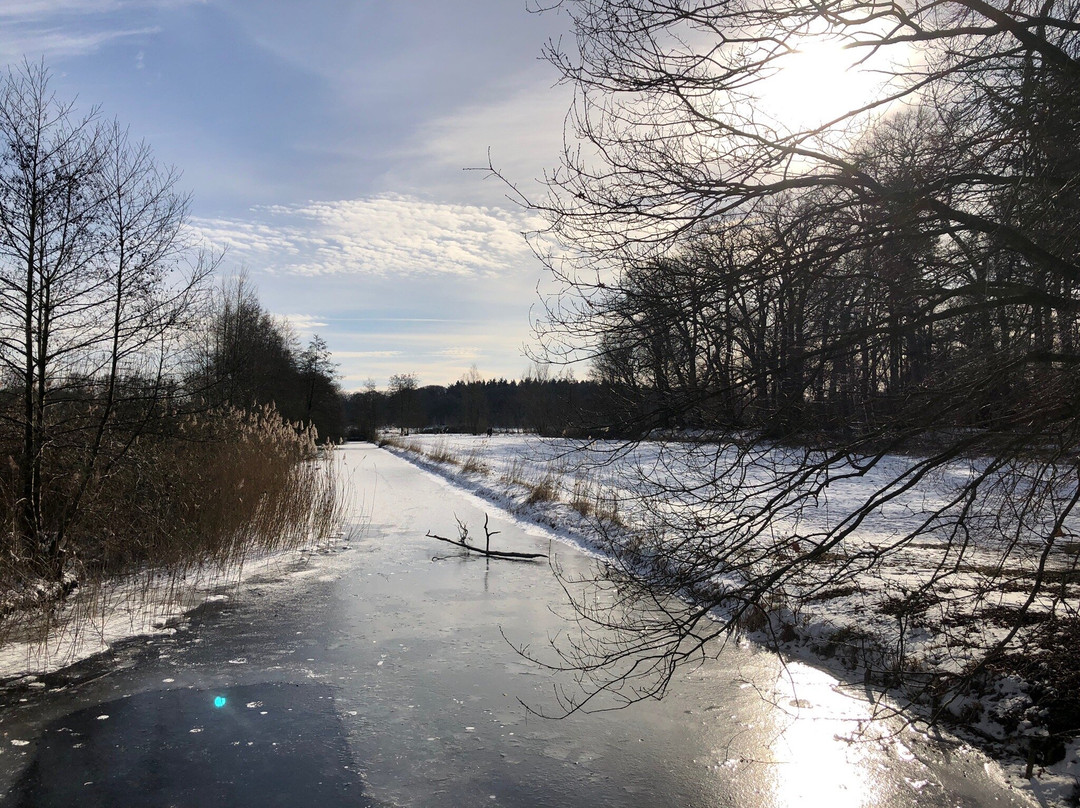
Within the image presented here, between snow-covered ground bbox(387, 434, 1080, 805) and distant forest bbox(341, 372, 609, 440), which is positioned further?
distant forest bbox(341, 372, 609, 440)

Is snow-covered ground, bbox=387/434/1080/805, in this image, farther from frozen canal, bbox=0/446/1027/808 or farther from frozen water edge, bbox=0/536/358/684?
frozen water edge, bbox=0/536/358/684

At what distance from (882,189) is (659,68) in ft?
4.84

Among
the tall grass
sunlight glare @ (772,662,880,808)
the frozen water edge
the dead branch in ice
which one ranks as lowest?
sunlight glare @ (772,662,880,808)

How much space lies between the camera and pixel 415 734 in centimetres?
423

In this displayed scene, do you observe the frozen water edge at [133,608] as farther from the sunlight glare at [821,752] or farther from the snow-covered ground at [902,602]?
the sunlight glare at [821,752]

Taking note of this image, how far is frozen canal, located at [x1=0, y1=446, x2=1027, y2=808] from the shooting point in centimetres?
359

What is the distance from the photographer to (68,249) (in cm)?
654

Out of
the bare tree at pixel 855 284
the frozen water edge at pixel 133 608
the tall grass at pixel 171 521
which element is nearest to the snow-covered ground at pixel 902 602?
the bare tree at pixel 855 284

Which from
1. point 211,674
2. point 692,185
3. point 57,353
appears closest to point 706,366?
point 692,185

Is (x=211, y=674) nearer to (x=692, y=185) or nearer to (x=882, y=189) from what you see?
(x=692, y=185)

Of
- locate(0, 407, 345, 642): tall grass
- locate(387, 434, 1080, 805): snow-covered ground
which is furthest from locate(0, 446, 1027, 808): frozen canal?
locate(0, 407, 345, 642): tall grass

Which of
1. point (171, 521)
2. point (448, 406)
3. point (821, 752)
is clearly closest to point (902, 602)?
point (821, 752)

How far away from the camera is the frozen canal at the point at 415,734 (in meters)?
3.59

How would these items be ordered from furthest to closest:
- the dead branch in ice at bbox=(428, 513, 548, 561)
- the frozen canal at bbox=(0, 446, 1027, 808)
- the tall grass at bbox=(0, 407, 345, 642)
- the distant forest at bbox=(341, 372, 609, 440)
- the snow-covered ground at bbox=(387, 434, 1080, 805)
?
the distant forest at bbox=(341, 372, 609, 440) < the dead branch in ice at bbox=(428, 513, 548, 561) < the tall grass at bbox=(0, 407, 345, 642) < the snow-covered ground at bbox=(387, 434, 1080, 805) < the frozen canal at bbox=(0, 446, 1027, 808)
